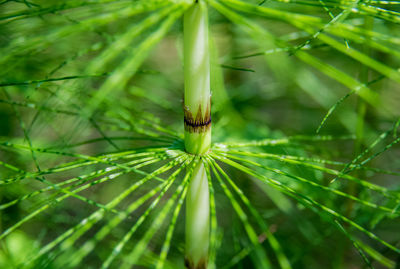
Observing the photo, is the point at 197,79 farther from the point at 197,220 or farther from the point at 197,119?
the point at 197,220

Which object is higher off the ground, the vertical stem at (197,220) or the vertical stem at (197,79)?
the vertical stem at (197,79)

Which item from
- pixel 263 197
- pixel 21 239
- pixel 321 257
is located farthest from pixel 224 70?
pixel 21 239

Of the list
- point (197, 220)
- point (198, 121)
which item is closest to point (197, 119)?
point (198, 121)

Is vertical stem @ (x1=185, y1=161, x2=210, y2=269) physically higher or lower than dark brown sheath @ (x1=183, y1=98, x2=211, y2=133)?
lower

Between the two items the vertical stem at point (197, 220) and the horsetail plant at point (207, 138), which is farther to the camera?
the vertical stem at point (197, 220)

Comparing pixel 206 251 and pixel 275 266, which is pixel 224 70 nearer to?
pixel 275 266

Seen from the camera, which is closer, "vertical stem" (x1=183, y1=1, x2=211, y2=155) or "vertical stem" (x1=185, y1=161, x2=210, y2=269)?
"vertical stem" (x1=183, y1=1, x2=211, y2=155)

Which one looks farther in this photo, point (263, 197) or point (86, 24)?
point (263, 197)
